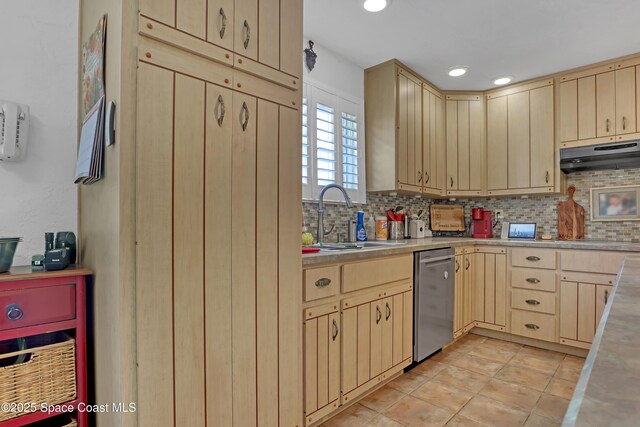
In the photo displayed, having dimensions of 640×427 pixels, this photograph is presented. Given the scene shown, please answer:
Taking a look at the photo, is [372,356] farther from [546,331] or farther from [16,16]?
[16,16]

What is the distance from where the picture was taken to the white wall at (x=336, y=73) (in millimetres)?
2646

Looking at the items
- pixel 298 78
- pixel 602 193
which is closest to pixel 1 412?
pixel 298 78

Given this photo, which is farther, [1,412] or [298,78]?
[298,78]

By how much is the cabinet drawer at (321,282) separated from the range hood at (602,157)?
266cm

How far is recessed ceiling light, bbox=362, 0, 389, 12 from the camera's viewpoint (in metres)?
2.12

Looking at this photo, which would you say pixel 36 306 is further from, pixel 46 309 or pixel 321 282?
pixel 321 282

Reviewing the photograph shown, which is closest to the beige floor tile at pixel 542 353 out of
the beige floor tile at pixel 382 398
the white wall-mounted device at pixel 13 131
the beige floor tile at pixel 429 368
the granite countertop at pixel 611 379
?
the beige floor tile at pixel 429 368

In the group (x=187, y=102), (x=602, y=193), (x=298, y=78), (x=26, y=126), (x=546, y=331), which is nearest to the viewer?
(x=187, y=102)

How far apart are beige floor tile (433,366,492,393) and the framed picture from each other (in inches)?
79.8

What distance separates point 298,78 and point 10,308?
4.70 feet

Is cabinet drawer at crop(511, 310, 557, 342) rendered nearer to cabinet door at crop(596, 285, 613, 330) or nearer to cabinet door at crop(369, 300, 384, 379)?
cabinet door at crop(596, 285, 613, 330)

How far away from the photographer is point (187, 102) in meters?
1.23

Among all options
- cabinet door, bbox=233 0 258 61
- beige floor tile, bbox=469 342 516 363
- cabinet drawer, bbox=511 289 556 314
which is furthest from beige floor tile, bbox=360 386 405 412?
cabinet door, bbox=233 0 258 61

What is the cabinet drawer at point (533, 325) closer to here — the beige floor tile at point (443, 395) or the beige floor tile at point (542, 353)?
the beige floor tile at point (542, 353)
